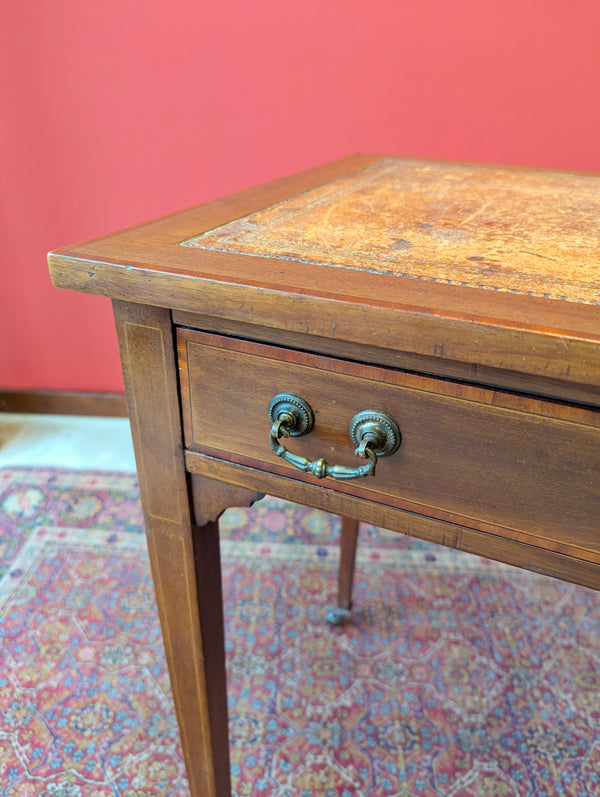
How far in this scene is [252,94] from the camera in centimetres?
168

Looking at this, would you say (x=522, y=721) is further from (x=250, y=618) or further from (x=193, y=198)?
(x=193, y=198)

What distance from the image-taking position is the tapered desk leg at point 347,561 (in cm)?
131

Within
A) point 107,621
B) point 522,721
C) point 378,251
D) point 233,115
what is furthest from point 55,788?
point 233,115

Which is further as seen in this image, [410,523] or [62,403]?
[62,403]

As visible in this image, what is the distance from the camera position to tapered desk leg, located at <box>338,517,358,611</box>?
4.31ft

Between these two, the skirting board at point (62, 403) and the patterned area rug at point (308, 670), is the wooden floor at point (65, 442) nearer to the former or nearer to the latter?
the skirting board at point (62, 403)

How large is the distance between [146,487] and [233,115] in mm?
1318

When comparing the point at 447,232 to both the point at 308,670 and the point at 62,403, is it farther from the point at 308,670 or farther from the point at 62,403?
the point at 62,403

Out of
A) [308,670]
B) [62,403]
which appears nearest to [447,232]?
[308,670]

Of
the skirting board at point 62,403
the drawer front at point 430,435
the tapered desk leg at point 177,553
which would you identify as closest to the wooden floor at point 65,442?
the skirting board at point 62,403

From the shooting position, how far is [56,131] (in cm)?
181

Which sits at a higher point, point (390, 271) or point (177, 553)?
point (390, 271)

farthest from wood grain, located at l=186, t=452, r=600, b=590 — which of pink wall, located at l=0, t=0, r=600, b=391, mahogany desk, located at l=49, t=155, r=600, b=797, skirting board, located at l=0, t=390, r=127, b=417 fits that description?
skirting board, located at l=0, t=390, r=127, b=417

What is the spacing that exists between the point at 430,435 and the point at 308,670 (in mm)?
891
